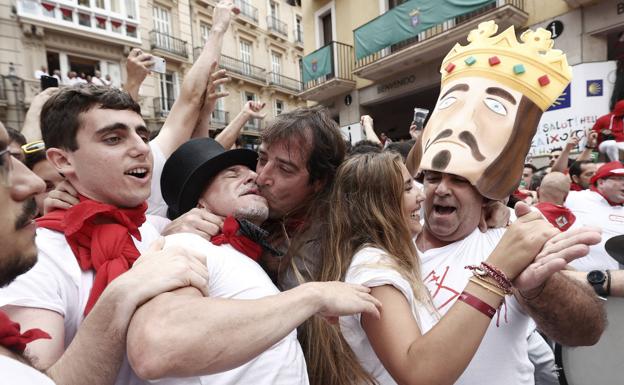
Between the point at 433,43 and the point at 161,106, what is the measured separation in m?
15.3

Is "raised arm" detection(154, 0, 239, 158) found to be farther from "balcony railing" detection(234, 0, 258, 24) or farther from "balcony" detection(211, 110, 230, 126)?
"balcony railing" detection(234, 0, 258, 24)

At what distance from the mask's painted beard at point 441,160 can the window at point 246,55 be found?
24.7 meters

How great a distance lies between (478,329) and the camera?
1.24m

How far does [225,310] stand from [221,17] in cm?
264

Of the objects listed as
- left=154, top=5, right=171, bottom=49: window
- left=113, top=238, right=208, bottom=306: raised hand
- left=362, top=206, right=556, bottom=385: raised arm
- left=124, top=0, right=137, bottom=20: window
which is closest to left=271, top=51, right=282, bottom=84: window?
left=154, top=5, right=171, bottom=49: window

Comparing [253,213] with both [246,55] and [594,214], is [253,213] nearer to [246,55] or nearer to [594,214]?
[594,214]

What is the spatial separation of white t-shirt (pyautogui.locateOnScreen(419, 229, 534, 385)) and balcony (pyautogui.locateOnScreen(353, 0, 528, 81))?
7.60 metres

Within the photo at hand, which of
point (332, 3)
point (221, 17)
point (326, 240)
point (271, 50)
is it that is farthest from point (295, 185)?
point (271, 50)

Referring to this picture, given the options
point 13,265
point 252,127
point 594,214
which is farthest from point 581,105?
point 252,127

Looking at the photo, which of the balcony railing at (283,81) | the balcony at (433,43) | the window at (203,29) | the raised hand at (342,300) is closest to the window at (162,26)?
the window at (203,29)

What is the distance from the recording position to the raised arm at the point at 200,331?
3.02 feet

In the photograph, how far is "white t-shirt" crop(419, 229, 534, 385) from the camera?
1.57 meters

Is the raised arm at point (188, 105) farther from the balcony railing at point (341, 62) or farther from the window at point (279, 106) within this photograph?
the window at point (279, 106)

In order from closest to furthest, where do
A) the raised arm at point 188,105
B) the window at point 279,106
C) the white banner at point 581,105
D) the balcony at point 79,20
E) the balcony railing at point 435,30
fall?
the raised arm at point 188,105
the white banner at point 581,105
the balcony railing at point 435,30
the balcony at point 79,20
the window at point 279,106
